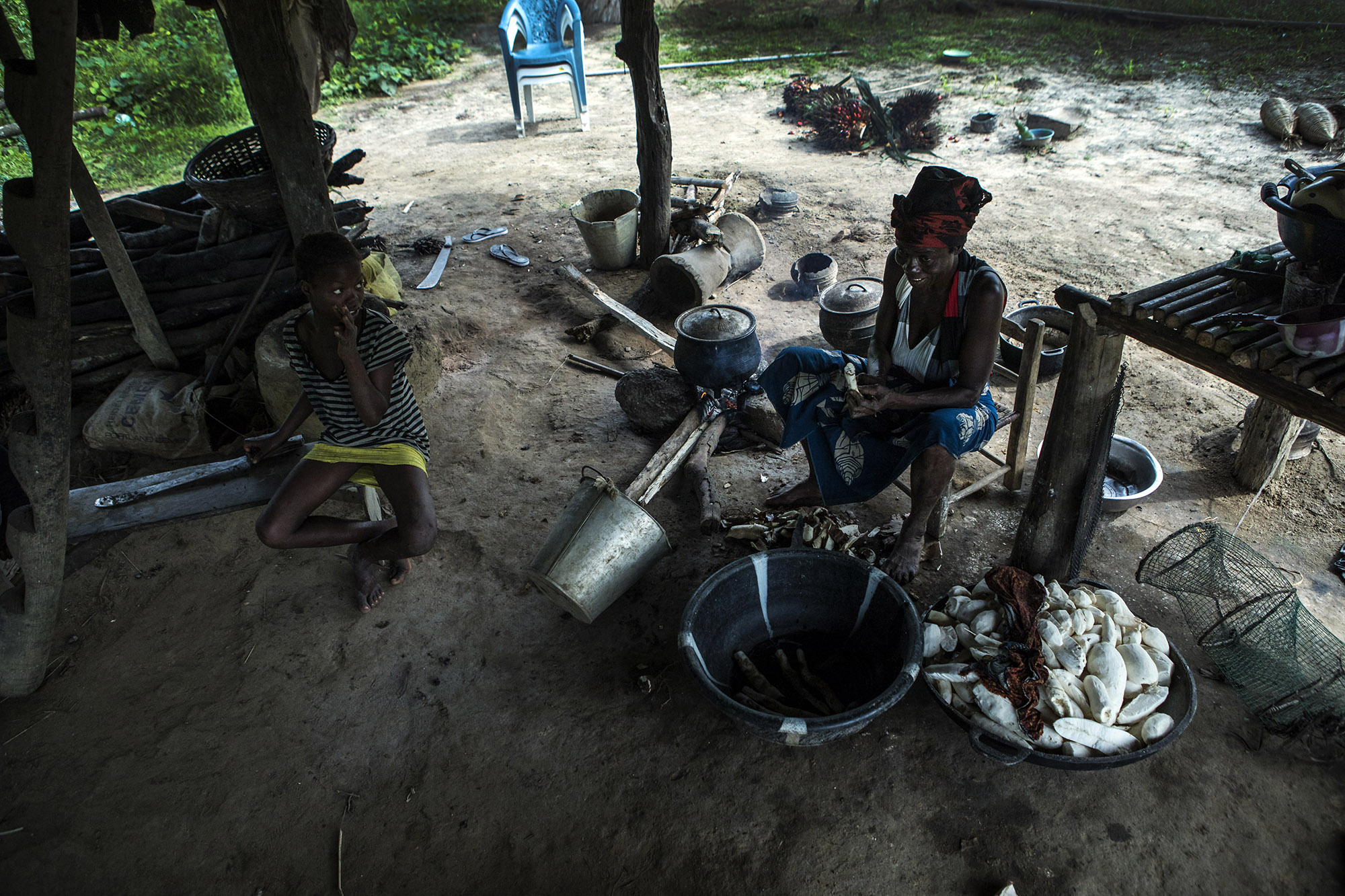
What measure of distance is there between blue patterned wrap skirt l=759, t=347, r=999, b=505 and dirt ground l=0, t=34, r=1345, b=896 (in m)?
0.55

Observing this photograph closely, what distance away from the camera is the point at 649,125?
5.83 metres

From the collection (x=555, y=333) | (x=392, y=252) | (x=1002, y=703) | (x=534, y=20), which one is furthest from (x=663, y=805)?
(x=534, y=20)

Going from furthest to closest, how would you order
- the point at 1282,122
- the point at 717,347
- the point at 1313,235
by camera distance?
the point at 1282,122 → the point at 717,347 → the point at 1313,235

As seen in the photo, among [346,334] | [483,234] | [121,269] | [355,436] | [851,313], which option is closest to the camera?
[346,334]

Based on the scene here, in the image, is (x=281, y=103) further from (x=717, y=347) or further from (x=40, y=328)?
(x=717, y=347)

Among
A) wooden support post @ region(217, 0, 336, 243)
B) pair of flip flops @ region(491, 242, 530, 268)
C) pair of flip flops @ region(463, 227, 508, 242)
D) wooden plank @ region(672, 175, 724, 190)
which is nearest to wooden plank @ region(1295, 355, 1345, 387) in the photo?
wooden support post @ region(217, 0, 336, 243)

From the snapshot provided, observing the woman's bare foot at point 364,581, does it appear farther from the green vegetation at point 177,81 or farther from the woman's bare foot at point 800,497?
the green vegetation at point 177,81

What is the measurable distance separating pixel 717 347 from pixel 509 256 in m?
3.17

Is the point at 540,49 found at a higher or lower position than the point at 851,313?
higher

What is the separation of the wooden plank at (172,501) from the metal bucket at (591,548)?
1326mm

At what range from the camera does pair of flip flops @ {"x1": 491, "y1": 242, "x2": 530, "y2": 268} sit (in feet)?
21.4

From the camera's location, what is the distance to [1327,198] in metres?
1.91

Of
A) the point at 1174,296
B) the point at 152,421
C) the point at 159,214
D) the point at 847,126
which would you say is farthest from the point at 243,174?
the point at 847,126

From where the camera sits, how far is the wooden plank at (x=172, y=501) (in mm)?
3090
